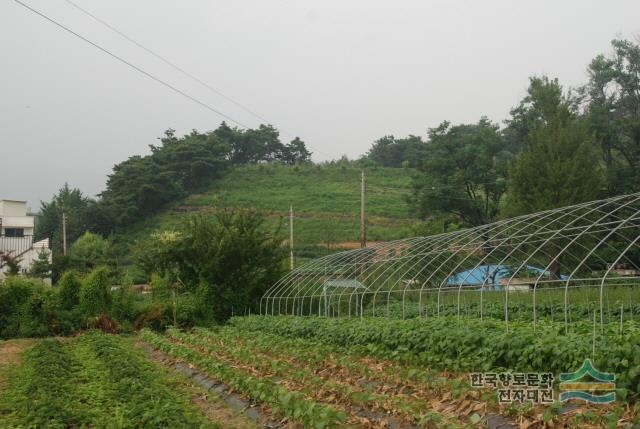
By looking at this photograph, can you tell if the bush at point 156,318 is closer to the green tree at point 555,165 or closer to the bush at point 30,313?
the bush at point 30,313

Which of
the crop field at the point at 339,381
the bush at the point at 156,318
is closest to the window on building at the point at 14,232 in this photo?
the bush at the point at 156,318

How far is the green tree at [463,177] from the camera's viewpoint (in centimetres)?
3425

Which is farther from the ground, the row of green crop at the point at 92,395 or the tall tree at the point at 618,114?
the tall tree at the point at 618,114

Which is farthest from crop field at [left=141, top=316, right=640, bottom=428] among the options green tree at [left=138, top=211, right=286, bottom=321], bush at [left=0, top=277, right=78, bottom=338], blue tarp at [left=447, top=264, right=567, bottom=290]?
green tree at [left=138, top=211, right=286, bottom=321]

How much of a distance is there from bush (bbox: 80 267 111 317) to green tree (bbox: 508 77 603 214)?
17.9 meters

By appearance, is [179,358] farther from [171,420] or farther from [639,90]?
[639,90]

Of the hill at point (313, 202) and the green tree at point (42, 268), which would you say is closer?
the green tree at point (42, 268)

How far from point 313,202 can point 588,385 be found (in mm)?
43228

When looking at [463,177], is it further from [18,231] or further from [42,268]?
[18,231]

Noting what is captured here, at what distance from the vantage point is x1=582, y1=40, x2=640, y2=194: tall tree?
29891mm

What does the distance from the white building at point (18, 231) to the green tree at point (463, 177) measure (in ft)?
68.6

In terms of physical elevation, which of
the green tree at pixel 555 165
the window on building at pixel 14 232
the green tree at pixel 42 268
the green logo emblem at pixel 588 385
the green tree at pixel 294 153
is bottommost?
the green logo emblem at pixel 588 385

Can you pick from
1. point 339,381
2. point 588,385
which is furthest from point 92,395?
point 588,385

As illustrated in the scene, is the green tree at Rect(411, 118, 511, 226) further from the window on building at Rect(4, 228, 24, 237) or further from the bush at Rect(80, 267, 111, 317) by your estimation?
the window on building at Rect(4, 228, 24, 237)
